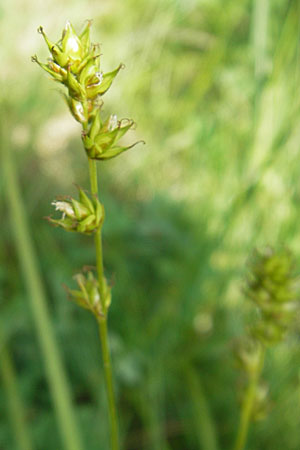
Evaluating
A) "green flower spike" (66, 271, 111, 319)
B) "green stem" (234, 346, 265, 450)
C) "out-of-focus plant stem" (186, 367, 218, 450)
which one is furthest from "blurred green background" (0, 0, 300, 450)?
"green flower spike" (66, 271, 111, 319)

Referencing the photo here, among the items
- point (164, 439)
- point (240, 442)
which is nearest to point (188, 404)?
point (164, 439)

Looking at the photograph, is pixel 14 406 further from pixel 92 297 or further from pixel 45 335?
pixel 92 297

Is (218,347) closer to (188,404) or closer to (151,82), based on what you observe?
(188,404)

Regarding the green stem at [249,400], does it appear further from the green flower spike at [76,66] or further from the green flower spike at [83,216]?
the green flower spike at [76,66]

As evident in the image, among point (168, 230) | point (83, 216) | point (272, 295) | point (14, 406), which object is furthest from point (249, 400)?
point (168, 230)

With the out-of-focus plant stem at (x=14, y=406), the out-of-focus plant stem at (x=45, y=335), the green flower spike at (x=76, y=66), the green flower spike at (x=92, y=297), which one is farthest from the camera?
the out-of-focus plant stem at (x=14, y=406)

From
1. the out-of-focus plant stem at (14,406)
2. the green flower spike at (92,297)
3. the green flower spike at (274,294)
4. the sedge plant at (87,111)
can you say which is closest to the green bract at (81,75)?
the sedge plant at (87,111)
